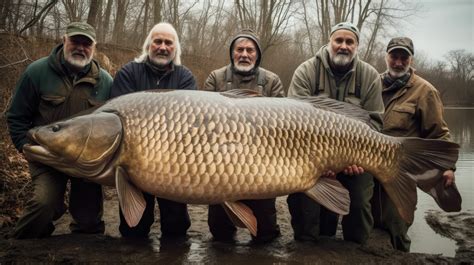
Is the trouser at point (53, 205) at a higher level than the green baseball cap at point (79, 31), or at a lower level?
lower

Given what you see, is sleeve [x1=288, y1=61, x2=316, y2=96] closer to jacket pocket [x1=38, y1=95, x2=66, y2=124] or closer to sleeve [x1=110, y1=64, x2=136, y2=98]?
sleeve [x1=110, y1=64, x2=136, y2=98]

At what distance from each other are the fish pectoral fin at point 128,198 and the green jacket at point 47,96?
31.7 inches

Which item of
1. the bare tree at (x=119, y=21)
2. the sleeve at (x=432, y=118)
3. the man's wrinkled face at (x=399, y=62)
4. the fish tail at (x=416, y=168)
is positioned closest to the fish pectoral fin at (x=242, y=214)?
the fish tail at (x=416, y=168)

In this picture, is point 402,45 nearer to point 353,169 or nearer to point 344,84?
point 344,84

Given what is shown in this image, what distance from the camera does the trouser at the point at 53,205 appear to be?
2.86 m

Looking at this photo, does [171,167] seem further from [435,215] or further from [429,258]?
[435,215]

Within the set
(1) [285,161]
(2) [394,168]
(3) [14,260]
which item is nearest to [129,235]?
(3) [14,260]

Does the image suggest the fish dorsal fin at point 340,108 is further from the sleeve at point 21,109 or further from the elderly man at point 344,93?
the sleeve at point 21,109

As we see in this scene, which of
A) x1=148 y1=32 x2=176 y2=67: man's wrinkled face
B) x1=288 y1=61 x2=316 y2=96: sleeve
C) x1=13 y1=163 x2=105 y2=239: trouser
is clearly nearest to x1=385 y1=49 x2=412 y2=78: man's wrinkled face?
x1=288 y1=61 x2=316 y2=96: sleeve

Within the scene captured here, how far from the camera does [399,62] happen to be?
3.94 meters

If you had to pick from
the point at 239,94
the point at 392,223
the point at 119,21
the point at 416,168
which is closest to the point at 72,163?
the point at 239,94

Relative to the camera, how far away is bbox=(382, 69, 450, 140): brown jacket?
375cm

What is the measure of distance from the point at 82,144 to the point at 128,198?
1.36 ft

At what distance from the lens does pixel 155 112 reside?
2572 millimetres
